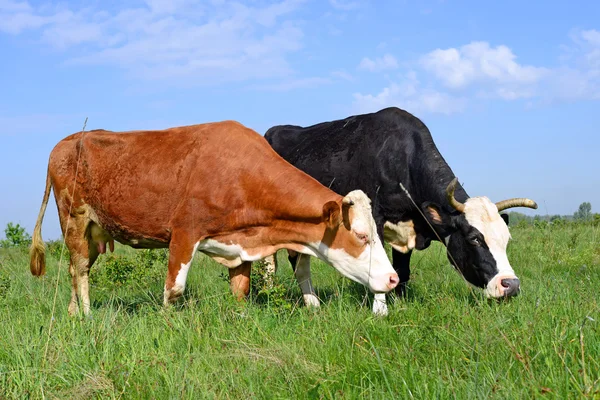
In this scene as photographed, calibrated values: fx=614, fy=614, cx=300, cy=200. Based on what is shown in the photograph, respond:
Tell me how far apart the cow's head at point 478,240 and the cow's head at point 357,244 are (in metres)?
1.00

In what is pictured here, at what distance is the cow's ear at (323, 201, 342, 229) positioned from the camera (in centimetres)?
618

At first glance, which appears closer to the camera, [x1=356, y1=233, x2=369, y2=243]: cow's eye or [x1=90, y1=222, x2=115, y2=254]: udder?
[x1=356, y1=233, x2=369, y2=243]: cow's eye

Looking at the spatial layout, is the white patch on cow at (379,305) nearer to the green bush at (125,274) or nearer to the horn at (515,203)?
the horn at (515,203)

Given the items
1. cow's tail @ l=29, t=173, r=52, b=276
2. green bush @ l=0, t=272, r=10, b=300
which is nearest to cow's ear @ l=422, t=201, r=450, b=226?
cow's tail @ l=29, t=173, r=52, b=276

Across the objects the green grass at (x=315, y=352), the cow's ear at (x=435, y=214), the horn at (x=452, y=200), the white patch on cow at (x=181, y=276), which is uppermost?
the horn at (x=452, y=200)

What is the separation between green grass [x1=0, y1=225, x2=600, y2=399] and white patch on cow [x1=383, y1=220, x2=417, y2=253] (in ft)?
4.47

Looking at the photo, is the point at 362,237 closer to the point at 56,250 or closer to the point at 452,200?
the point at 452,200

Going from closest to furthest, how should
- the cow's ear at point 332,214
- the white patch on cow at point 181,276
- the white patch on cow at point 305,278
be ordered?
the cow's ear at point 332,214, the white patch on cow at point 181,276, the white patch on cow at point 305,278

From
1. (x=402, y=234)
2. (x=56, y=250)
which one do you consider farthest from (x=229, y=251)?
(x=56, y=250)

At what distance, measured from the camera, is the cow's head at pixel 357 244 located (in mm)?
6254

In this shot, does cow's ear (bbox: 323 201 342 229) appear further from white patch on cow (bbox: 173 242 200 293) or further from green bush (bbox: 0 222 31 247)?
green bush (bbox: 0 222 31 247)

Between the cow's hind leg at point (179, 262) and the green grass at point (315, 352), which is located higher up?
the cow's hind leg at point (179, 262)

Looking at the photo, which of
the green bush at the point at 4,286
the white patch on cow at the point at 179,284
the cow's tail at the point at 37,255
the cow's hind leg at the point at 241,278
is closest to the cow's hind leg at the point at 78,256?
the cow's tail at the point at 37,255

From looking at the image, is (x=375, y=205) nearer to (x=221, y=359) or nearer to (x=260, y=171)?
(x=260, y=171)
